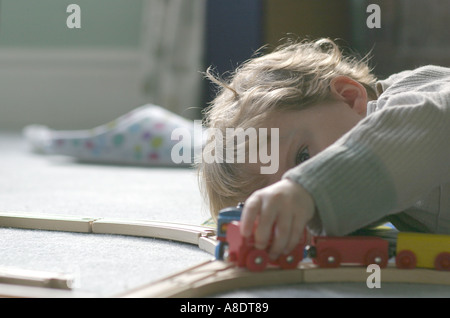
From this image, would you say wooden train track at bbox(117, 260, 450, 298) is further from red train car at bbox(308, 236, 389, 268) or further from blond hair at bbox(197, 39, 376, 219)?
blond hair at bbox(197, 39, 376, 219)

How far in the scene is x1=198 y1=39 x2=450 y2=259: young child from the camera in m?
0.58

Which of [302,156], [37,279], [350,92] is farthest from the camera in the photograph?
[350,92]

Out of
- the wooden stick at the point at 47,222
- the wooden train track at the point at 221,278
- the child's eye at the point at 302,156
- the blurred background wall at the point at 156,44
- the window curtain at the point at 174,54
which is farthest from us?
the window curtain at the point at 174,54

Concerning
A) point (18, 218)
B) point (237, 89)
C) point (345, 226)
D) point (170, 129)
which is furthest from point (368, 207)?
point (170, 129)

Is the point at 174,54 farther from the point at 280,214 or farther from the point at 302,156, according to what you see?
the point at 280,214

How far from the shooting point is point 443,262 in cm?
62

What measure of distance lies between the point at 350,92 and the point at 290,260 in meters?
0.33

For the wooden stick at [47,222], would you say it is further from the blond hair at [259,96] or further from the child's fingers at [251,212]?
the child's fingers at [251,212]

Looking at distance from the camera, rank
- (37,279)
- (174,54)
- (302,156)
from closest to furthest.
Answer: (37,279) → (302,156) → (174,54)

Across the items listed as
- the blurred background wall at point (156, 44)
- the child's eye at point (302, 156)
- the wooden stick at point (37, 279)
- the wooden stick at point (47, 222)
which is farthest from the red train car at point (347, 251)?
the blurred background wall at point (156, 44)

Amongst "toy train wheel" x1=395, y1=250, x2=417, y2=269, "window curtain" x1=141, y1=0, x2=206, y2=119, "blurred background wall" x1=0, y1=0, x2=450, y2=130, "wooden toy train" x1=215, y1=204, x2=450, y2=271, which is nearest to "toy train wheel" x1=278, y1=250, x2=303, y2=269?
"wooden toy train" x1=215, y1=204, x2=450, y2=271

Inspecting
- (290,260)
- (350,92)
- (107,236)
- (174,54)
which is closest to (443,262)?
(290,260)

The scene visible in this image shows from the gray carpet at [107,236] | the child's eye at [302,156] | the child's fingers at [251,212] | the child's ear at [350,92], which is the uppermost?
the child's ear at [350,92]

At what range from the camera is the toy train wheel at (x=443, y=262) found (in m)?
0.62
